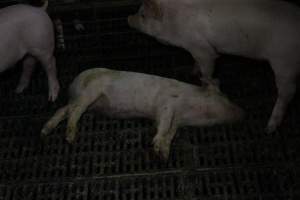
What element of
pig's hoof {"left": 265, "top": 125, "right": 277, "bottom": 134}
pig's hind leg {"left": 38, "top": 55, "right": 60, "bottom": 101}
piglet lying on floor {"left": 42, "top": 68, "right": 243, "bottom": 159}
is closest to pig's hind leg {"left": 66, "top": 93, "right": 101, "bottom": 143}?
piglet lying on floor {"left": 42, "top": 68, "right": 243, "bottom": 159}

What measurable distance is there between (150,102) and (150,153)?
0.81 ft

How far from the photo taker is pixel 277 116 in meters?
2.18

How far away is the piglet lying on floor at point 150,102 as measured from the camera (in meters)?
2.17

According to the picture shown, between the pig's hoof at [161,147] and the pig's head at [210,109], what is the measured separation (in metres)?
0.18

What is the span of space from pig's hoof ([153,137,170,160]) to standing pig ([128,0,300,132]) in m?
0.40

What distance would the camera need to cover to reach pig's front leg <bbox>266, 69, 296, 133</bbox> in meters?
2.07

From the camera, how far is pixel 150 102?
2201 millimetres

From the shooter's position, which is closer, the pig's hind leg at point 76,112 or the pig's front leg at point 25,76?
the pig's hind leg at point 76,112

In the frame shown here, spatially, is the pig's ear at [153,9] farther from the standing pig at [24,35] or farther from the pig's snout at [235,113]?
the pig's snout at [235,113]

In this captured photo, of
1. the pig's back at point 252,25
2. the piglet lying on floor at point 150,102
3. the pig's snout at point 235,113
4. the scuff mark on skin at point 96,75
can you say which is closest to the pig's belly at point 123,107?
the piglet lying on floor at point 150,102

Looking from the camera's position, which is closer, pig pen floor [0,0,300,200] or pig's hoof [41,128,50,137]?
pig pen floor [0,0,300,200]

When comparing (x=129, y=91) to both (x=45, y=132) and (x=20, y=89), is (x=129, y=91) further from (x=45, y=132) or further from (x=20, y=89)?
(x=20, y=89)

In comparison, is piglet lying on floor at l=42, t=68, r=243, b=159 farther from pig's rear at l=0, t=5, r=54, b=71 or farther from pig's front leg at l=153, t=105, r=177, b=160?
pig's rear at l=0, t=5, r=54, b=71

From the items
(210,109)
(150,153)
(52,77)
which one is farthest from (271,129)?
(52,77)
